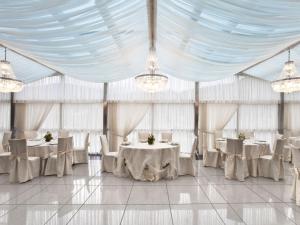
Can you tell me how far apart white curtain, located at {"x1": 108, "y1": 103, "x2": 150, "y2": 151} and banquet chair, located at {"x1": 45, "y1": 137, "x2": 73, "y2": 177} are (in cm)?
278

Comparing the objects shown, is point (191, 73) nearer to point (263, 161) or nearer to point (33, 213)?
point (263, 161)

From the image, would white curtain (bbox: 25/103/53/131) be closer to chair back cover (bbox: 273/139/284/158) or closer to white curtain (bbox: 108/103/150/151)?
white curtain (bbox: 108/103/150/151)

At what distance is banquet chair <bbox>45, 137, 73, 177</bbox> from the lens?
17.8 feet

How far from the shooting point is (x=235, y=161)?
5.27 m

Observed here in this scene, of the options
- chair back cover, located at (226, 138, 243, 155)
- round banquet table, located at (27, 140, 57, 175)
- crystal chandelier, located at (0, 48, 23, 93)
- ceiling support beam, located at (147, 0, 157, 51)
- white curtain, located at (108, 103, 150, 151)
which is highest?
ceiling support beam, located at (147, 0, 157, 51)

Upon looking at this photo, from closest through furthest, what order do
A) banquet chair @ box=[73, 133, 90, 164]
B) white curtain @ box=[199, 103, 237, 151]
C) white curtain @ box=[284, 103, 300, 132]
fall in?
banquet chair @ box=[73, 133, 90, 164]
white curtain @ box=[199, 103, 237, 151]
white curtain @ box=[284, 103, 300, 132]

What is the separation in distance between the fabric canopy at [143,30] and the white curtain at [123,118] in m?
2.53

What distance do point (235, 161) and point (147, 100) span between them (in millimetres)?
4081

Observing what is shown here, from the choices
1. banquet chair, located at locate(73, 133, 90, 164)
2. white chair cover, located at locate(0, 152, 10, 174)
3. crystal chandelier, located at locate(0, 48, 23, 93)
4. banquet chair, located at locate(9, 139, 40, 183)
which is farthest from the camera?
banquet chair, located at locate(73, 133, 90, 164)

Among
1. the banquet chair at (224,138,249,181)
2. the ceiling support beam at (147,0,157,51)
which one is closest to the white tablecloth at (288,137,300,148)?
the banquet chair at (224,138,249,181)

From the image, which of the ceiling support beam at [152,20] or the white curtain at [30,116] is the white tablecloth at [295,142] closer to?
the ceiling support beam at [152,20]

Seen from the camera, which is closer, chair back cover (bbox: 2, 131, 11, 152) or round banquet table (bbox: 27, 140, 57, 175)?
round banquet table (bbox: 27, 140, 57, 175)

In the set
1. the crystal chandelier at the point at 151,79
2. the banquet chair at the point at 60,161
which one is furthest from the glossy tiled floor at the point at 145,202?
the crystal chandelier at the point at 151,79

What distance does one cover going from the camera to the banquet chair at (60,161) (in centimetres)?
543
